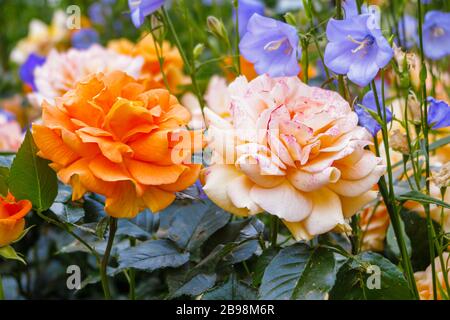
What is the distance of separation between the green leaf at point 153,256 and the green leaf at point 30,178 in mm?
95

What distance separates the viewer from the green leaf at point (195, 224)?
714 millimetres

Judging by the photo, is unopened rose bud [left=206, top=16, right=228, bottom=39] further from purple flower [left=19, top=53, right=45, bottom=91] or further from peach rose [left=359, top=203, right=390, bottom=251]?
purple flower [left=19, top=53, right=45, bottom=91]

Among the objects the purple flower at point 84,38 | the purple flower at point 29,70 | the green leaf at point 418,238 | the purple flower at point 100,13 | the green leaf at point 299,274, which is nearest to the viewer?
the green leaf at point 299,274

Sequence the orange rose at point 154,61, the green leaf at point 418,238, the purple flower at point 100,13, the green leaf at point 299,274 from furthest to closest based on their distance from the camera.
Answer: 1. the purple flower at point 100,13
2. the orange rose at point 154,61
3. the green leaf at point 418,238
4. the green leaf at point 299,274

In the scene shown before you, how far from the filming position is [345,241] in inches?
32.9

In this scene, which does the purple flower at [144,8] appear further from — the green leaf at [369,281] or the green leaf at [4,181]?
the green leaf at [369,281]

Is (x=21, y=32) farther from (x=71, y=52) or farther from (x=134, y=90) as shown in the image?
(x=134, y=90)

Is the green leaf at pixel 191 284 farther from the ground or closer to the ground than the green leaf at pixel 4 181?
closer to the ground

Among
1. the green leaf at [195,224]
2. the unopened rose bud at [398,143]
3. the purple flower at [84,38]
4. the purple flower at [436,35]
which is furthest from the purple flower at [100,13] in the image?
the unopened rose bud at [398,143]

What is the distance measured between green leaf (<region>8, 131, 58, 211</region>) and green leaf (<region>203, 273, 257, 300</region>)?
16 cm

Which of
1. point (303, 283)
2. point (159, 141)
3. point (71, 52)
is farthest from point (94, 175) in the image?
point (71, 52)

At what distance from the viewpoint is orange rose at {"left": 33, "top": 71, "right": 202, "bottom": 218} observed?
0.58 m

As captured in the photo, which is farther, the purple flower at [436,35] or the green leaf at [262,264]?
the purple flower at [436,35]
